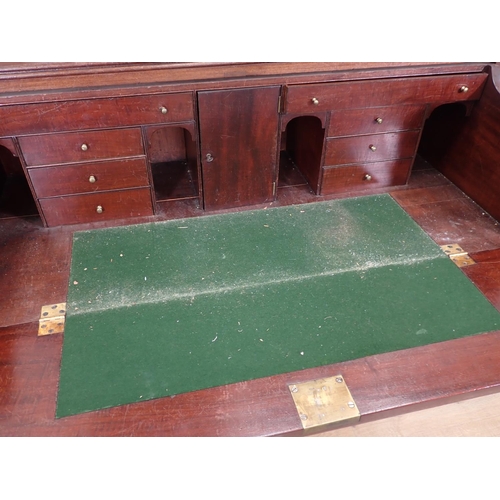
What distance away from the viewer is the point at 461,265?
7.43 ft

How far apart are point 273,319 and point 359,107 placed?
1384 mm

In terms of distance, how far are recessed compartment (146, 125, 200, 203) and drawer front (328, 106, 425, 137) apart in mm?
936

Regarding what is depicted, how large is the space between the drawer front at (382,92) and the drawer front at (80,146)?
0.89 m

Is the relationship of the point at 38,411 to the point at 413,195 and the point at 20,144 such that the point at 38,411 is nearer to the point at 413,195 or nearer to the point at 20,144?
the point at 20,144

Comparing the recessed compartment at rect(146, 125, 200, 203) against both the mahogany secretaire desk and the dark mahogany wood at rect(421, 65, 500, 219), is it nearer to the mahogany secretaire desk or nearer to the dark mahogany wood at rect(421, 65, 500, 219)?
the mahogany secretaire desk

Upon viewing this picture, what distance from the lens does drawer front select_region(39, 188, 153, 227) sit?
96.3 inches

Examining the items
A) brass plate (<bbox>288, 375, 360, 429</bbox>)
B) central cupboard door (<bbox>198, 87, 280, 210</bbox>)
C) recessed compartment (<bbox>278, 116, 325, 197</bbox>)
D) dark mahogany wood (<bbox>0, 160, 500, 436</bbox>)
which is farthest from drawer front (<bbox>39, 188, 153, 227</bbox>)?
brass plate (<bbox>288, 375, 360, 429</bbox>)

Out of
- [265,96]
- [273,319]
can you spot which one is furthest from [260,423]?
[265,96]

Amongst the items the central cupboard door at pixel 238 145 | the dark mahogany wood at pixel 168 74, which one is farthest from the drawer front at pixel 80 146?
the central cupboard door at pixel 238 145

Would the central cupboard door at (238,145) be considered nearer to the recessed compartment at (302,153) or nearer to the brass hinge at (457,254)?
the recessed compartment at (302,153)

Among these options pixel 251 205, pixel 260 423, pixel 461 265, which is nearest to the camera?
pixel 260 423

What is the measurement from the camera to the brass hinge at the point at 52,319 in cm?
191

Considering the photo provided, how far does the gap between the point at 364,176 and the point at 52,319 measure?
2041 millimetres

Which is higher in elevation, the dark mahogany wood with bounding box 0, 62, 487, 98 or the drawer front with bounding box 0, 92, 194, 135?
the dark mahogany wood with bounding box 0, 62, 487, 98
